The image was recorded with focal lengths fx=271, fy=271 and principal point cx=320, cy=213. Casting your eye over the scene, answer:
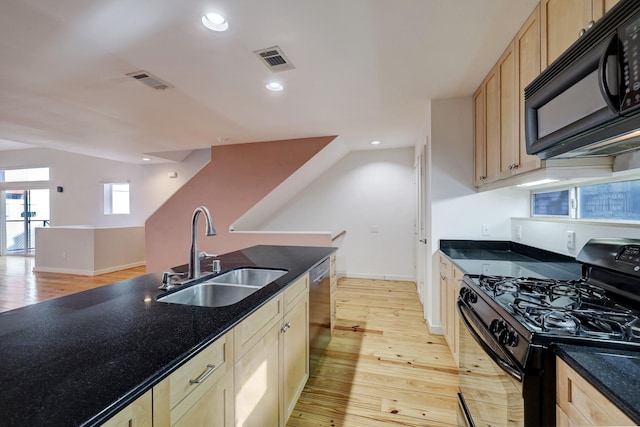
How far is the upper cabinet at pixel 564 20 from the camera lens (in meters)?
1.12

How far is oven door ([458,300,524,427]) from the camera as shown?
969 mm

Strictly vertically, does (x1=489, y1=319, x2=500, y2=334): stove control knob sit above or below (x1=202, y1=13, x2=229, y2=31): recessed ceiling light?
below

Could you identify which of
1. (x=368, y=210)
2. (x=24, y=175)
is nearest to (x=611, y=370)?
(x=368, y=210)

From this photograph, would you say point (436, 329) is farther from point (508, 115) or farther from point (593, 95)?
point (593, 95)

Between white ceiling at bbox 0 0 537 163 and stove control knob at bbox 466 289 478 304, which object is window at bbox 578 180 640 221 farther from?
white ceiling at bbox 0 0 537 163

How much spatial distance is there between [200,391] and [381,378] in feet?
5.64

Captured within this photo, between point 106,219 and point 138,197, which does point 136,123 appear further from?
point 106,219

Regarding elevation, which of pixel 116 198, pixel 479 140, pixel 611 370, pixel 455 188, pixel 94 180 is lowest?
pixel 611 370

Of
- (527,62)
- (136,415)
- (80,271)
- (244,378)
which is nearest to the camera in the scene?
(136,415)

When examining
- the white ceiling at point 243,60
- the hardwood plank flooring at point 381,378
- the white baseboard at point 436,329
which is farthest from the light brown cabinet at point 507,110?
the hardwood plank flooring at point 381,378

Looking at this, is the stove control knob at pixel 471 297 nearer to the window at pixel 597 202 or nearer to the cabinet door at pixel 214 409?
the window at pixel 597 202

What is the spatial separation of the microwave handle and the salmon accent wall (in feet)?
11.3

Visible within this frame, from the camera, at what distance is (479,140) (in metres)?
2.53

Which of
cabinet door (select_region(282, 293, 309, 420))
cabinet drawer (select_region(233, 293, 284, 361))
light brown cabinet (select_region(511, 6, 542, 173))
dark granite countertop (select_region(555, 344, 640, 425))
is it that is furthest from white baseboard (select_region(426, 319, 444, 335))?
dark granite countertop (select_region(555, 344, 640, 425))
